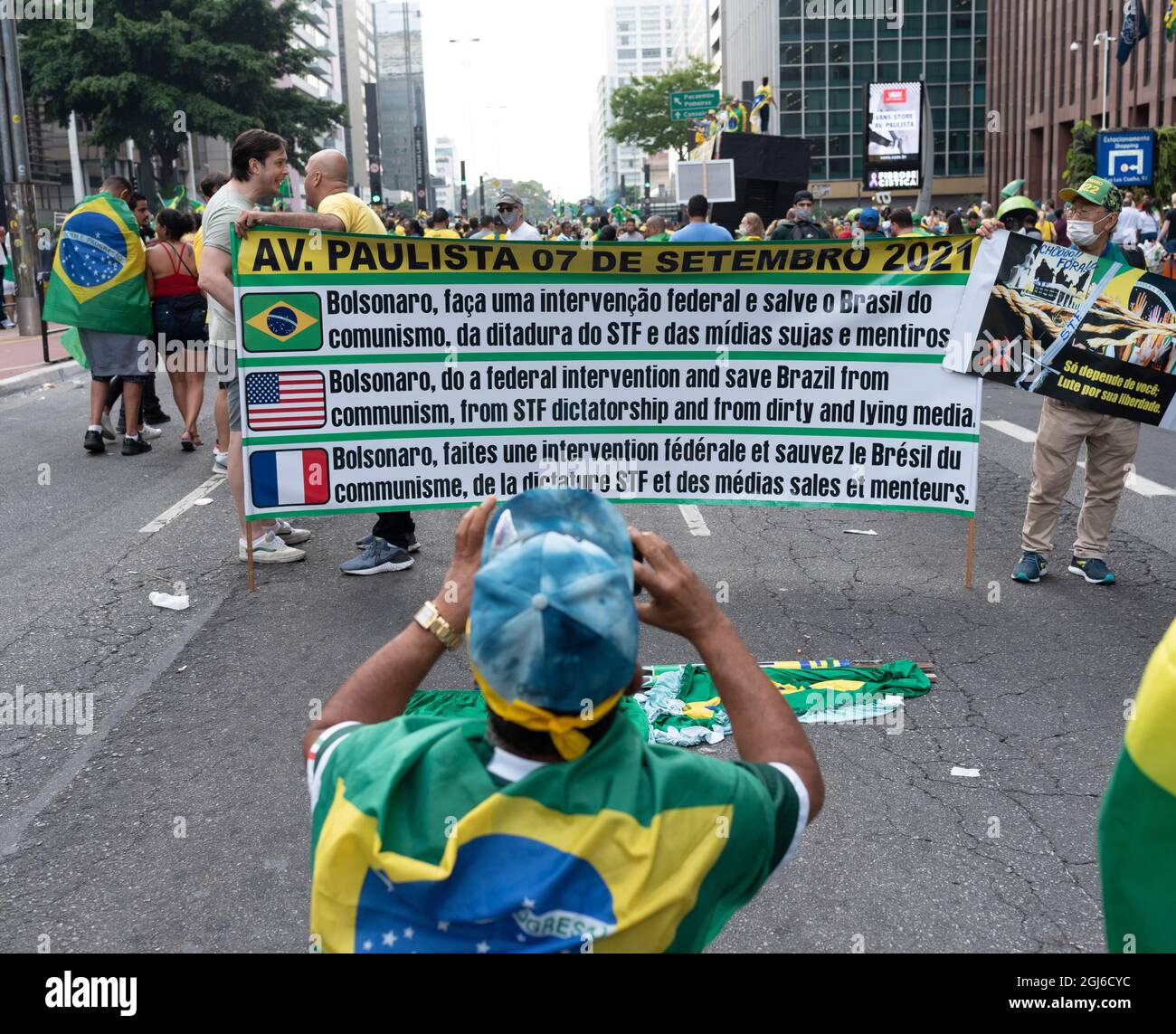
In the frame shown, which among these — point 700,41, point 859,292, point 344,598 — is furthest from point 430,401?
point 700,41

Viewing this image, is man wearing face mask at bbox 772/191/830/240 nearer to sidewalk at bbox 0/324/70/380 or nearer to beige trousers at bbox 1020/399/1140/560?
beige trousers at bbox 1020/399/1140/560

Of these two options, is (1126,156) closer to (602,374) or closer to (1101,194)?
(1101,194)

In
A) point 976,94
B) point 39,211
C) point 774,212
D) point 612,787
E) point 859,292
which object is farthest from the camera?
point 976,94

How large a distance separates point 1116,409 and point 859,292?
1.48m

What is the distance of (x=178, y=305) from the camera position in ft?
35.7

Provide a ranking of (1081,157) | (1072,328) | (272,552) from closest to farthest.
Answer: (1072,328)
(272,552)
(1081,157)

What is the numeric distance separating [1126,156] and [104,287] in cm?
1829

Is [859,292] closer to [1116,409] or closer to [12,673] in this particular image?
[1116,409]

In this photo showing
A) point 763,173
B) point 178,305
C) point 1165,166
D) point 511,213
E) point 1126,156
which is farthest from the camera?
point 1165,166

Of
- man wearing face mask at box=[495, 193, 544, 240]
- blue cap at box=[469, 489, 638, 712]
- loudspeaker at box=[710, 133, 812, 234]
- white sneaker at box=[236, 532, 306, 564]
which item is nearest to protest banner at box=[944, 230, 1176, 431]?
white sneaker at box=[236, 532, 306, 564]

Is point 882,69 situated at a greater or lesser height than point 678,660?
greater

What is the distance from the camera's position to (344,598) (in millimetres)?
6734

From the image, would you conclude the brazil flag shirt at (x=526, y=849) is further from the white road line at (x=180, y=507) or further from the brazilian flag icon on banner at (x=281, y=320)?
the white road line at (x=180, y=507)

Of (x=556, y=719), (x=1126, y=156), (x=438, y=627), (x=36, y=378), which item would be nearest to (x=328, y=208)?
(x=438, y=627)
